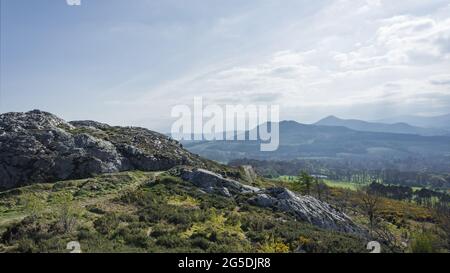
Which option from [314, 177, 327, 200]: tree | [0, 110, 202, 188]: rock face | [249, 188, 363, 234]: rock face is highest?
[0, 110, 202, 188]: rock face

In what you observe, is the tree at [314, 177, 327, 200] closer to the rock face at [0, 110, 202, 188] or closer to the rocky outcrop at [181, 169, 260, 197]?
the rock face at [0, 110, 202, 188]

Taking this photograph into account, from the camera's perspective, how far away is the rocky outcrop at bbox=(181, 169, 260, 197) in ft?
163

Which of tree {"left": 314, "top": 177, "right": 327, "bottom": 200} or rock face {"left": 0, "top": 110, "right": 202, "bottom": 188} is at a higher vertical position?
rock face {"left": 0, "top": 110, "right": 202, "bottom": 188}

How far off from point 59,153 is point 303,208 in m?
35.0

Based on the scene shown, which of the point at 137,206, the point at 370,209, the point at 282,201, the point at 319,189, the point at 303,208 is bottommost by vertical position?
the point at 319,189

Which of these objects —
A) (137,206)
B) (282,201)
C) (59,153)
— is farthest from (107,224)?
(59,153)

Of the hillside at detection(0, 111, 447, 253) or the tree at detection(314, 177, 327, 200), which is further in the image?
the tree at detection(314, 177, 327, 200)

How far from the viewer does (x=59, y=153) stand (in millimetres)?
53531

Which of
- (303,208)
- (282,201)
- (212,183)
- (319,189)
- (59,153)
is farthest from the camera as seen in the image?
(319,189)

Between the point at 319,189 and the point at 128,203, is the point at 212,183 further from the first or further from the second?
the point at 319,189

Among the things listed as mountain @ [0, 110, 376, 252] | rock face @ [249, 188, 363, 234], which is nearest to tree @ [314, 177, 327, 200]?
mountain @ [0, 110, 376, 252]

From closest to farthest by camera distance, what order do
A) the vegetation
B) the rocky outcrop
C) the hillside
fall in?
1. the vegetation
2. the hillside
3. the rocky outcrop
